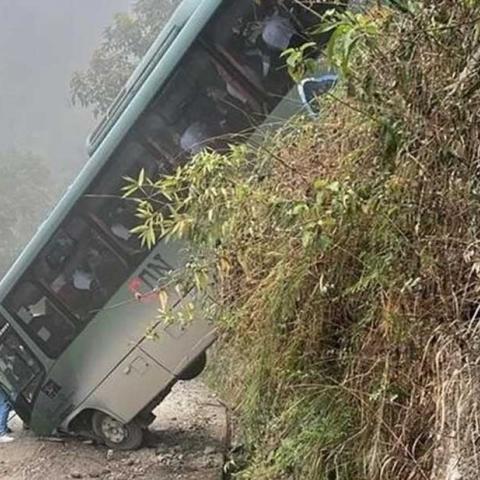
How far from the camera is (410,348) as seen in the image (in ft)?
7.14

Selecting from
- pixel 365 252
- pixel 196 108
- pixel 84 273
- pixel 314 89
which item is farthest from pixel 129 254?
pixel 365 252

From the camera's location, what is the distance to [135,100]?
227 inches

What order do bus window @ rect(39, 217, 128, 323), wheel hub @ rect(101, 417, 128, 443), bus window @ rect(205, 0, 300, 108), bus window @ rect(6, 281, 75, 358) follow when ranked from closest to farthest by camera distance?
bus window @ rect(205, 0, 300, 108)
bus window @ rect(39, 217, 128, 323)
bus window @ rect(6, 281, 75, 358)
wheel hub @ rect(101, 417, 128, 443)

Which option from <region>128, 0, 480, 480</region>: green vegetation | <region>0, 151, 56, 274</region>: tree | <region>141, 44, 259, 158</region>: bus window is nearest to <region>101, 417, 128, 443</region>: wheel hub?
<region>141, 44, 259, 158</region>: bus window

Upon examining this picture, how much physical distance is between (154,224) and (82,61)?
52.0 m

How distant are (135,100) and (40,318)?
A: 229 cm

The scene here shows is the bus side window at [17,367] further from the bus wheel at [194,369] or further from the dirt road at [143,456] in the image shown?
the bus wheel at [194,369]

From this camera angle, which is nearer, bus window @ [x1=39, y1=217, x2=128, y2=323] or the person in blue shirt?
bus window @ [x1=39, y1=217, x2=128, y2=323]

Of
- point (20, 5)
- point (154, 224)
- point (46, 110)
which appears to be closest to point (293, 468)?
point (154, 224)

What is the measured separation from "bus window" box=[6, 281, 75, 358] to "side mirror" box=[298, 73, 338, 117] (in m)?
3.96

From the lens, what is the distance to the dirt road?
6293 mm

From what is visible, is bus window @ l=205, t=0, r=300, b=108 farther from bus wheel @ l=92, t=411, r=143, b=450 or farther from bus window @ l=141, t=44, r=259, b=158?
bus wheel @ l=92, t=411, r=143, b=450

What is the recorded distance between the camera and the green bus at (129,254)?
5.37 metres

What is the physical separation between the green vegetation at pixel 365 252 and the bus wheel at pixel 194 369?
267 centimetres
